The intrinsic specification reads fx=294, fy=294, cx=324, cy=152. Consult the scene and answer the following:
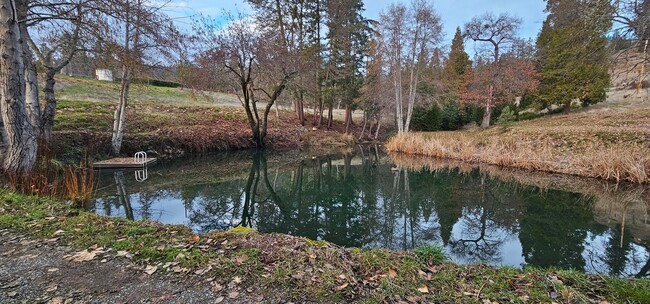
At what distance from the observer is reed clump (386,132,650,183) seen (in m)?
8.66

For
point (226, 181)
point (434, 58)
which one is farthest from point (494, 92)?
point (226, 181)

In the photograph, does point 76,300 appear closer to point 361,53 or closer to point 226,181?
point 226,181

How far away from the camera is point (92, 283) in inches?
91.6

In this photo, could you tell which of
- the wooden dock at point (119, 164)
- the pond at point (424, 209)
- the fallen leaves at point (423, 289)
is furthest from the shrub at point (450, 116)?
the fallen leaves at point (423, 289)

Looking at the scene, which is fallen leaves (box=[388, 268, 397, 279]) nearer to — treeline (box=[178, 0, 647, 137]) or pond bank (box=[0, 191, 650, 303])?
pond bank (box=[0, 191, 650, 303])

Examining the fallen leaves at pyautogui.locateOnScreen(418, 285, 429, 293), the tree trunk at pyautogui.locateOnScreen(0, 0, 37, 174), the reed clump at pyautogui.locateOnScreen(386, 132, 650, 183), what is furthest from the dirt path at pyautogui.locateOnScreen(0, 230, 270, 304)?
the reed clump at pyautogui.locateOnScreen(386, 132, 650, 183)

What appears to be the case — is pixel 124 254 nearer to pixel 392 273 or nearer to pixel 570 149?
pixel 392 273

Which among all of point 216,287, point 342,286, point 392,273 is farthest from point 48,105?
point 392,273

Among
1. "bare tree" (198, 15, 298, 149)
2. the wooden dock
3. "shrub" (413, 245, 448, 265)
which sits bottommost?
the wooden dock

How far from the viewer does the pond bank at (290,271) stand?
2314 millimetres

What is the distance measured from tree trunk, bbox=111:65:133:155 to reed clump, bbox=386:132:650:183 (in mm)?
13212

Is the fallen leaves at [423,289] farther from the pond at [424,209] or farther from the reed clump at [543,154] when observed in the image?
the reed clump at [543,154]

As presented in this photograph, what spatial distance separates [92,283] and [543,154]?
43.7ft

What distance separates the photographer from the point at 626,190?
8.09m
